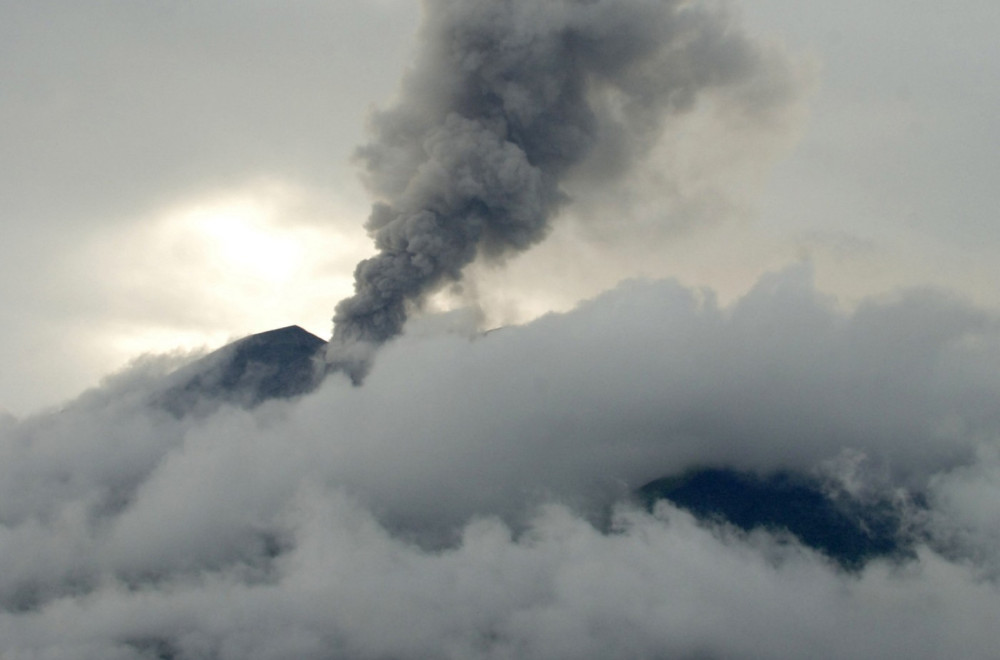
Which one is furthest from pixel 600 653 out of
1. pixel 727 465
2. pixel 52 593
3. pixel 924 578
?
pixel 52 593

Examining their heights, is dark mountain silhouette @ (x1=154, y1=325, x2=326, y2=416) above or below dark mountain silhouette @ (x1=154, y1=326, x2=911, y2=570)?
above

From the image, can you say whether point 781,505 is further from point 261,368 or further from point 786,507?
point 261,368

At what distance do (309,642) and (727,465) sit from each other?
76631 millimetres

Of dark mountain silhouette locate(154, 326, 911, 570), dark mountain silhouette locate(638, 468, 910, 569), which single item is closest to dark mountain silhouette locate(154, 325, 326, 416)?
dark mountain silhouette locate(154, 326, 911, 570)

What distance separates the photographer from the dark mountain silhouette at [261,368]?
142625 millimetres

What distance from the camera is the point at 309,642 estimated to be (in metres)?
156

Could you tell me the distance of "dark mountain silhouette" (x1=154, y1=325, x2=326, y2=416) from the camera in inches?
5615

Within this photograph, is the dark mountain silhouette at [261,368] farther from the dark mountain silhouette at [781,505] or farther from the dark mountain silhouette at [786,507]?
the dark mountain silhouette at [786,507]

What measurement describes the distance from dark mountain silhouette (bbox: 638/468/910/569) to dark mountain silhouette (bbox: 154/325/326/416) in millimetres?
62492

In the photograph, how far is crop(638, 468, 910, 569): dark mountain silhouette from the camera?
16150cm

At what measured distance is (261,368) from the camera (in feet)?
474

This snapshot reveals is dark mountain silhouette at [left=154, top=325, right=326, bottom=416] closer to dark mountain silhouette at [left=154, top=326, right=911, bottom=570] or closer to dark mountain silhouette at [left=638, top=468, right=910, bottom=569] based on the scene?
dark mountain silhouette at [left=154, top=326, right=911, bottom=570]

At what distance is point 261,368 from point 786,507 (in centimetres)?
9027

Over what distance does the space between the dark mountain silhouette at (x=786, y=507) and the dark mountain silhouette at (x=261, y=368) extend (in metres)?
62.5
